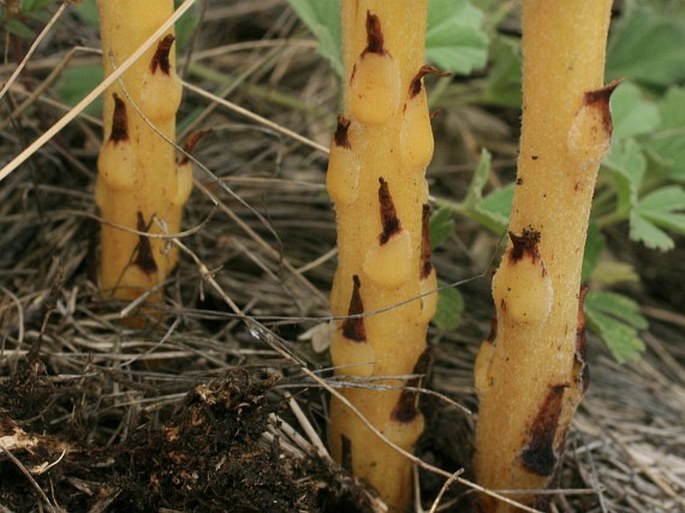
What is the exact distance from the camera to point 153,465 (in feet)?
4.39

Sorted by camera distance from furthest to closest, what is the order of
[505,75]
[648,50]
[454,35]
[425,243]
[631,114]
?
1. [648,50]
2. [505,75]
3. [631,114]
4. [454,35]
5. [425,243]

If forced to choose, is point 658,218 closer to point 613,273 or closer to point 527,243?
point 613,273

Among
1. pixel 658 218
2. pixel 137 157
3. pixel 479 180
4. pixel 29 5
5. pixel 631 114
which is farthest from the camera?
pixel 631 114

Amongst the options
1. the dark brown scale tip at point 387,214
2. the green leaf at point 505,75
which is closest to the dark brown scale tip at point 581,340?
the dark brown scale tip at point 387,214

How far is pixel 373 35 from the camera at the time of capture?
120 cm

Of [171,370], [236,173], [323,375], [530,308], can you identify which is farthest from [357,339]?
[236,173]

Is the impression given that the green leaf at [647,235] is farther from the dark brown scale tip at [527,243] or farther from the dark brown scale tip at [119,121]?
the dark brown scale tip at [119,121]

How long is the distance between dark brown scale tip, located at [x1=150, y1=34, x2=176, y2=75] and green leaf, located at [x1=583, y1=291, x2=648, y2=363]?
92cm

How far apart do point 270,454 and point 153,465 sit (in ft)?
0.57

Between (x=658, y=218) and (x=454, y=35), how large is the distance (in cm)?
59

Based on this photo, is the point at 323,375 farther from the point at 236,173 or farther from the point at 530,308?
the point at 236,173

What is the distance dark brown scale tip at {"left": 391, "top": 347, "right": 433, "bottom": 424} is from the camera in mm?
1474

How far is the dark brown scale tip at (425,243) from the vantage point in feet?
4.49

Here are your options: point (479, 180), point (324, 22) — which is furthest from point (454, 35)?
point (479, 180)
